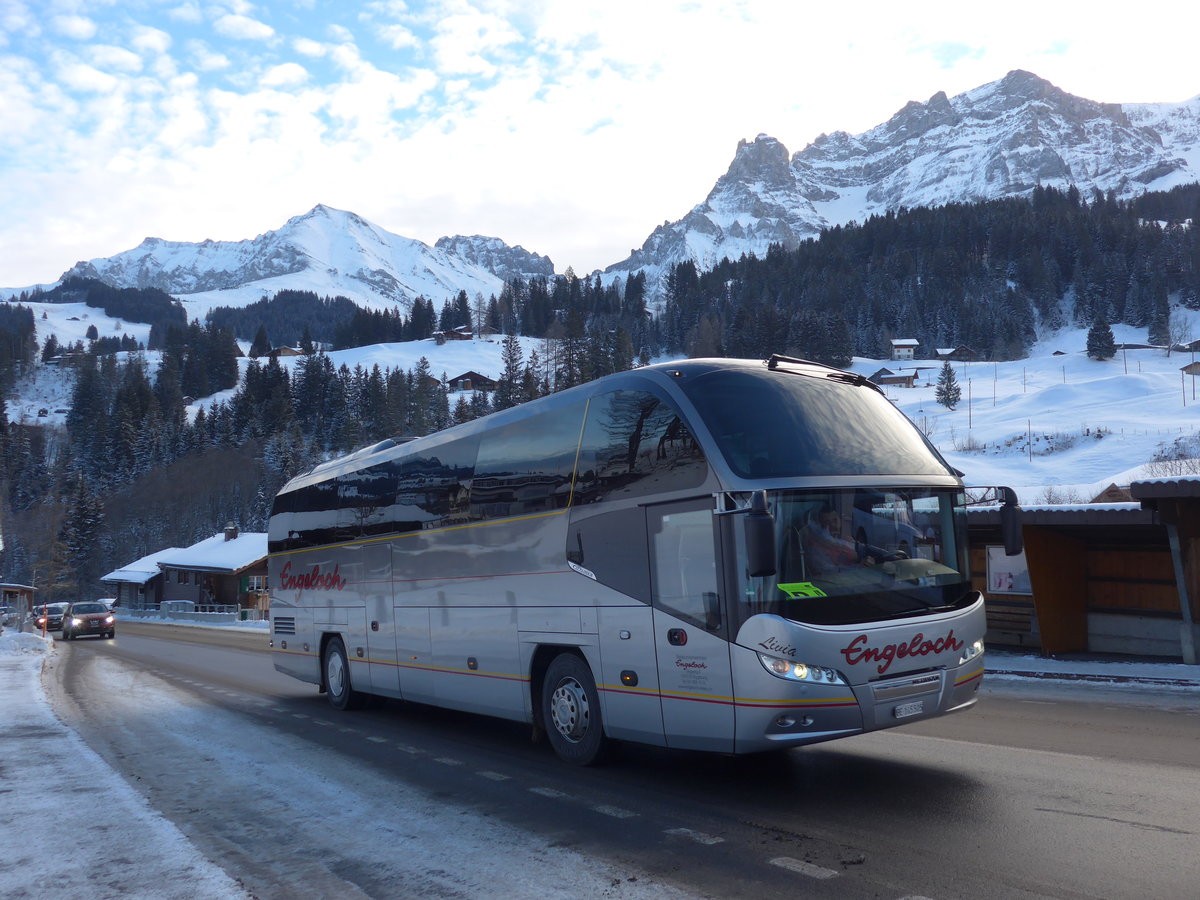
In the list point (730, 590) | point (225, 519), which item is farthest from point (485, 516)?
point (225, 519)

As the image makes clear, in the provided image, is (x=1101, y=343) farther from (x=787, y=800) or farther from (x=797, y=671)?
(x=797, y=671)

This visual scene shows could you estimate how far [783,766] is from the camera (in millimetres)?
8289

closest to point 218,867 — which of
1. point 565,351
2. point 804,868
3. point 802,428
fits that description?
point 804,868

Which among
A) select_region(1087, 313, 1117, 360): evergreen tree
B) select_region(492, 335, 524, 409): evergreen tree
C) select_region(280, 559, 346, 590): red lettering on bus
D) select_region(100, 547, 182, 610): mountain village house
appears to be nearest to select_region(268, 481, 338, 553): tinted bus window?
select_region(280, 559, 346, 590): red lettering on bus

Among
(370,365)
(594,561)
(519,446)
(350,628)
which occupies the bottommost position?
(350,628)

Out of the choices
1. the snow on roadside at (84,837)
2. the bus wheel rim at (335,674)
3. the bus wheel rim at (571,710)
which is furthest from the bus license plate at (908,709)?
the bus wheel rim at (335,674)

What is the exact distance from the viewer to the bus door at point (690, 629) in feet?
22.8

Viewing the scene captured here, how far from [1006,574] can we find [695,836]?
13979 millimetres

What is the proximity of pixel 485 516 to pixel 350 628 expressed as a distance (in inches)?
182

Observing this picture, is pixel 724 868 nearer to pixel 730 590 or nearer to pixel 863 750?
pixel 730 590

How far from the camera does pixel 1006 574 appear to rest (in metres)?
18.1

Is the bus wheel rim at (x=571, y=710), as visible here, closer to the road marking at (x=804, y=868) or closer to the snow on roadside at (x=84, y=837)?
the road marking at (x=804, y=868)

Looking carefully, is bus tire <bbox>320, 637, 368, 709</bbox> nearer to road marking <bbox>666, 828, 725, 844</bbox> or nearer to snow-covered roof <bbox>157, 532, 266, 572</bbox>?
road marking <bbox>666, 828, 725, 844</bbox>

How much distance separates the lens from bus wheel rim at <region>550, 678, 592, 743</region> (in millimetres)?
8516
